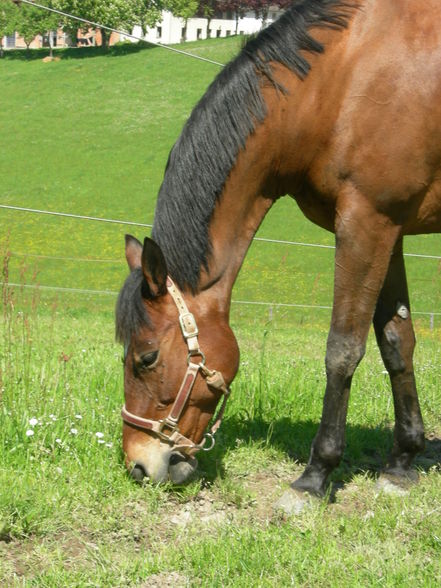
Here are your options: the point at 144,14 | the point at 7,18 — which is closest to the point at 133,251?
the point at 144,14

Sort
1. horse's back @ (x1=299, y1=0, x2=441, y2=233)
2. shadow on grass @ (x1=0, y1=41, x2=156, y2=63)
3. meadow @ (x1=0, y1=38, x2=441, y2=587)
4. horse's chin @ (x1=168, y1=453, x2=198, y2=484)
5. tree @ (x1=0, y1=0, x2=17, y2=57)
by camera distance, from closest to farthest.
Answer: meadow @ (x1=0, y1=38, x2=441, y2=587) < horse's back @ (x1=299, y1=0, x2=441, y2=233) < horse's chin @ (x1=168, y1=453, x2=198, y2=484) < shadow on grass @ (x1=0, y1=41, x2=156, y2=63) < tree @ (x1=0, y1=0, x2=17, y2=57)

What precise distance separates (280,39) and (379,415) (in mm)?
2676

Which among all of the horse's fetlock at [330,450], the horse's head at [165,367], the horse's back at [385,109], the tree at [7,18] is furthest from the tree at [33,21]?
the horse's fetlock at [330,450]

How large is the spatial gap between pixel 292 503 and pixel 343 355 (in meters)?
0.75

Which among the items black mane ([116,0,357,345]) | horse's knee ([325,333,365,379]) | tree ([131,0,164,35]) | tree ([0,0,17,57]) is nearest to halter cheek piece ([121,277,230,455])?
black mane ([116,0,357,345])

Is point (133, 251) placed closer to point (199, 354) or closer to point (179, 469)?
point (199, 354)

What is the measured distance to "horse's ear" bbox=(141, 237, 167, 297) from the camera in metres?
3.67

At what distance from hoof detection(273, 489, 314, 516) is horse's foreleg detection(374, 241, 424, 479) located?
0.67m

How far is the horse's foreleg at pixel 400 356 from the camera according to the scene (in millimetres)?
4484

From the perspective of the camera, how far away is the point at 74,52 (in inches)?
2392

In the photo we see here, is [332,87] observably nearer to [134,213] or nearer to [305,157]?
[305,157]

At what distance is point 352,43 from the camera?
391 centimetres

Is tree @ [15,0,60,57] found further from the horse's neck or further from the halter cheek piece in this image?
the halter cheek piece

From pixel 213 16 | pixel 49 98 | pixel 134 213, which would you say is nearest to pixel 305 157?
pixel 134 213
